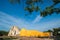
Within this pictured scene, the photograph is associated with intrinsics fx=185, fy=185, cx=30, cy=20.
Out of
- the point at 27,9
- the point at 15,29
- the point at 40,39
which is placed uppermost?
the point at 27,9

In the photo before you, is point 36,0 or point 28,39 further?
point 36,0

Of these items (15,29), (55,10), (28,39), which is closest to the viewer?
(28,39)

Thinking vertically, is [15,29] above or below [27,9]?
below

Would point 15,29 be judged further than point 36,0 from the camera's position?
Yes

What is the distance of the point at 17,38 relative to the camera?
7949 mm

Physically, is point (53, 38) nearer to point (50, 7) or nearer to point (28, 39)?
point (28, 39)

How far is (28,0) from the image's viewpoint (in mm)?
10031

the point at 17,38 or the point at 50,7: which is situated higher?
the point at 50,7

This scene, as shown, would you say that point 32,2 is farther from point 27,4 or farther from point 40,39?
point 40,39

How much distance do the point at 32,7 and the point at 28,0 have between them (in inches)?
17.3

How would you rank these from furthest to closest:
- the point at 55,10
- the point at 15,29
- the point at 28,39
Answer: the point at 15,29, the point at 55,10, the point at 28,39

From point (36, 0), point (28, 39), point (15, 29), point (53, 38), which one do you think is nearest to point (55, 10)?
point (36, 0)

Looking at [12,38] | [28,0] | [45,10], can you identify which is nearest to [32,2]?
[28,0]

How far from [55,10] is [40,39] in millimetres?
2631
